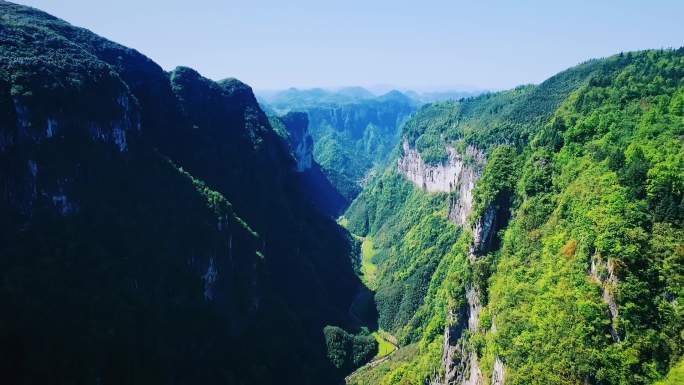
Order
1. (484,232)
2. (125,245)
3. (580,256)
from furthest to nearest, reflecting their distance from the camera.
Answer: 1. (125,245)
2. (484,232)
3. (580,256)

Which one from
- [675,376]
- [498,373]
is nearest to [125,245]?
[498,373]

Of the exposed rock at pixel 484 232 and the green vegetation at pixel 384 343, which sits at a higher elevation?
the exposed rock at pixel 484 232

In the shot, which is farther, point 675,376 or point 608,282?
point 608,282

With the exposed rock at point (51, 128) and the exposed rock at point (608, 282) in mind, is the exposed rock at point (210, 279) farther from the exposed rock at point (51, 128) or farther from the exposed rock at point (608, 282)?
the exposed rock at point (608, 282)

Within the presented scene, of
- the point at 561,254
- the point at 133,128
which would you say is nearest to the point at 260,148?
the point at 133,128

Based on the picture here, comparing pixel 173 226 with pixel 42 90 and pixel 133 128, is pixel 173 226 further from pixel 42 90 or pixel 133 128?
pixel 42 90

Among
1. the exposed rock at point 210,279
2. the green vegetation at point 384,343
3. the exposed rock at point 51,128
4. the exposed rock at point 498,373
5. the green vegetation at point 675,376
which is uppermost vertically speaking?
the exposed rock at point 51,128

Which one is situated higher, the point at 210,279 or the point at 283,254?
the point at 210,279

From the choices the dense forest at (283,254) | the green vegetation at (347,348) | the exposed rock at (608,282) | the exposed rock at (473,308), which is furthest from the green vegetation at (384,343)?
the exposed rock at (608,282)

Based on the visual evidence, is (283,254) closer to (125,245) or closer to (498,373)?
(125,245)

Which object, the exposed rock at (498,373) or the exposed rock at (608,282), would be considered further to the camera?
the exposed rock at (498,373)

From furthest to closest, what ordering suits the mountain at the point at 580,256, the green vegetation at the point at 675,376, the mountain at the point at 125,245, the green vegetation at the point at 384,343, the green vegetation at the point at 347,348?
the green vegetation at the point at 384,343, the green vegetation at the point at 347,348, the mountain at the point at 125,245, the mountain at the point at 580,256, the green vegetation at the point at 675,376
